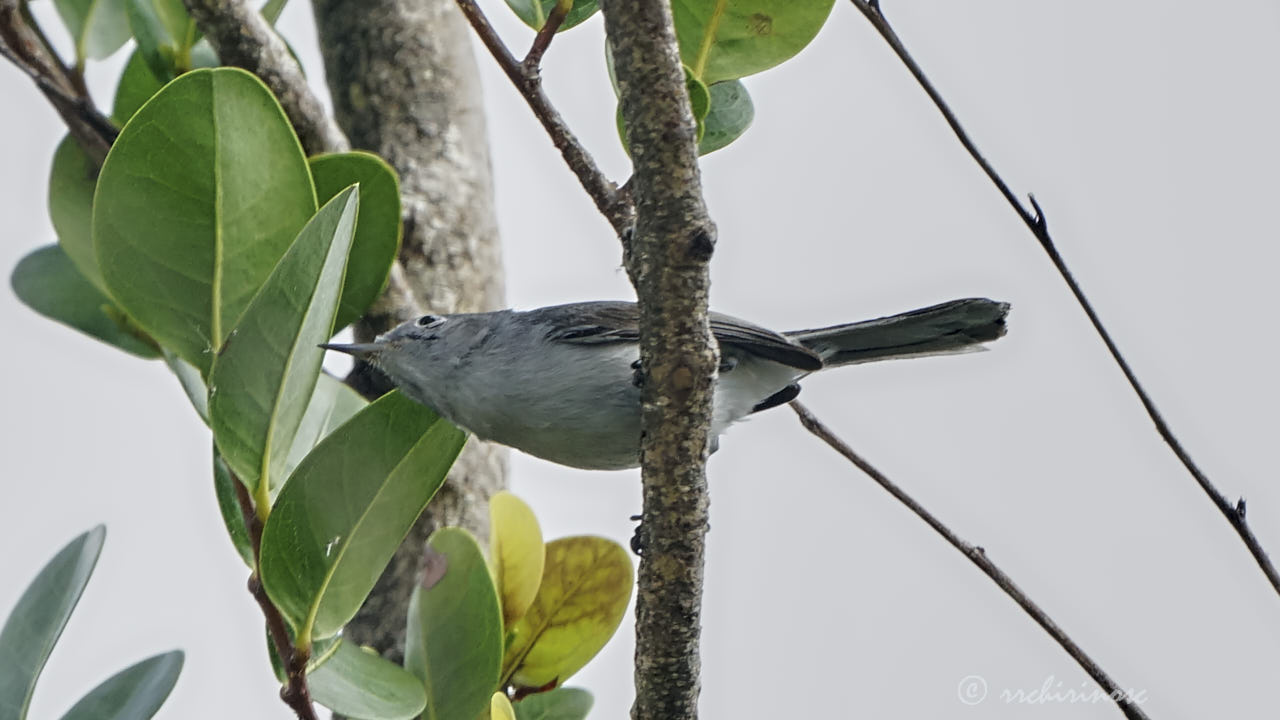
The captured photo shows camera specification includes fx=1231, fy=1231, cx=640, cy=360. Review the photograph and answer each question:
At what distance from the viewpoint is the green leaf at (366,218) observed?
1938 millimetres

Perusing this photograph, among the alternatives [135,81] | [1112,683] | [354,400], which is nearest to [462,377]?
[354,400]

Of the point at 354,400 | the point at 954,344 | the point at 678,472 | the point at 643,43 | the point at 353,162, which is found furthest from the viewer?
the point at 954,344

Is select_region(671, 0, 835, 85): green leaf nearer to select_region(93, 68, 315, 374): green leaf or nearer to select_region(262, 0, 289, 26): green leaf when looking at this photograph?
select_region(93, 68, 315, 374): green leaf

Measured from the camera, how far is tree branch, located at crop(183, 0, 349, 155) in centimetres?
220

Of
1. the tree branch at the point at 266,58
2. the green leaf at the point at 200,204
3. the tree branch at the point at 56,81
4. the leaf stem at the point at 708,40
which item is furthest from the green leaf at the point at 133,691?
the leaf stem at the point at 708,40

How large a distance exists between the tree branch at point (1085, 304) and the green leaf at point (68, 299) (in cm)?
163

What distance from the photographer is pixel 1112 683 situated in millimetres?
1349

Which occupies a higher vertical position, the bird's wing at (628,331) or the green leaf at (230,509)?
the bird's wing at (628,331)

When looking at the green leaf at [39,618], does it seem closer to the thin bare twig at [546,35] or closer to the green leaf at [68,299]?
the green leaf at [68,299]

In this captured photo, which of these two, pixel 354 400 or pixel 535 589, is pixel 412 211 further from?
pixel 535 589

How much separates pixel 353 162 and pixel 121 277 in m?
0.43

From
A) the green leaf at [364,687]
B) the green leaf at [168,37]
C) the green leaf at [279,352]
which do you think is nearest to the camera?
the green leaf at [279,352]

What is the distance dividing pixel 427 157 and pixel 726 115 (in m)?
1.01

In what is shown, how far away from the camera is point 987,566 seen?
1.56 m
